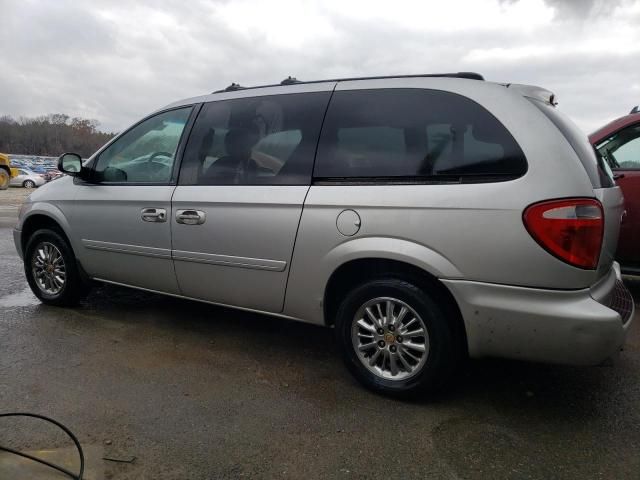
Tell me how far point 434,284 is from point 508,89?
3.65ft

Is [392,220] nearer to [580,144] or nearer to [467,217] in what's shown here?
[467,217]

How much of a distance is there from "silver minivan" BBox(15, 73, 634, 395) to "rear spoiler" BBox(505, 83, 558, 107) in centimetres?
1

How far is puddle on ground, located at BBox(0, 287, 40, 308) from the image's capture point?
4469 mm

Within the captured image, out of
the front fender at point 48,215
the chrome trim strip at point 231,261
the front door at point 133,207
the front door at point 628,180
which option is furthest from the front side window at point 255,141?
the front door at point 628,180

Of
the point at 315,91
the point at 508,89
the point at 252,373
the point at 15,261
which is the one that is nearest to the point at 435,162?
the point at 508,89

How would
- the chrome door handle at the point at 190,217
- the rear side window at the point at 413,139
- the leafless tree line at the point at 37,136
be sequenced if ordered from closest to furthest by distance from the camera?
the rear side window at the point at 413,139, the chrome door handle at the point at 190,217, the leafless tree line at the point at 37,136

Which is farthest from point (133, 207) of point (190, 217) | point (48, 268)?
point (48, 268)

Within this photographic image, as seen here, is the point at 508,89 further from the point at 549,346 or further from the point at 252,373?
the point at 252,373

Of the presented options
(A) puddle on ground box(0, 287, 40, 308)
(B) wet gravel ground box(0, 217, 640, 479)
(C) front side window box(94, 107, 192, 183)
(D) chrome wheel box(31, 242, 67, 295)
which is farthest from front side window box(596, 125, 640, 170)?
(A) puddle on ground box(0, 287, 40, 308)

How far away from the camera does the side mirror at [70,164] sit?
397cm

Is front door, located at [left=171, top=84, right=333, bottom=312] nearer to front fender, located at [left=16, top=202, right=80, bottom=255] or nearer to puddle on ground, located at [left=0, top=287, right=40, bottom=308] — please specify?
front fender, located at [left=16, top=202, right=80, bottom=255]

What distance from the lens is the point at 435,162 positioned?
8.51 feet

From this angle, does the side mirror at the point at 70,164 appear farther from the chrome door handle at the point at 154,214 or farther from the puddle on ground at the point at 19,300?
the puddle on ground at the point at 19,300

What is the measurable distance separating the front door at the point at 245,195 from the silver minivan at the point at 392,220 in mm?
10
